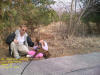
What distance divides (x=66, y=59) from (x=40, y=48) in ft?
3.33

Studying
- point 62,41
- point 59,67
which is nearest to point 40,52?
point 59,67

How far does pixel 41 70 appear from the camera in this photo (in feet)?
13.7

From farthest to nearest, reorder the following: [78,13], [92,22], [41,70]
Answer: [92,22]
[78,13]
[41,70]

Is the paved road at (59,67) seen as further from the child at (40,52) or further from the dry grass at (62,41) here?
the dry grass at (62,41)

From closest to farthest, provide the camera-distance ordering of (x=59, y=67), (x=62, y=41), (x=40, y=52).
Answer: (x=59, y=67) < (x=40, y=52) < (x=62, y=41)

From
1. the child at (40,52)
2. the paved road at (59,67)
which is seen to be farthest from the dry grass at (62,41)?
the paved road at (59,67)

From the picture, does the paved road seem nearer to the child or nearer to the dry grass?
the child

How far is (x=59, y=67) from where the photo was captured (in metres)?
4.48

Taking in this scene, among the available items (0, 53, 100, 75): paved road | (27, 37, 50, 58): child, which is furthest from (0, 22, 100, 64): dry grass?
(0, 53, 100, 75): paved road

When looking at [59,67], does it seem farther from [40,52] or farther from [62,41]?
[62,41]

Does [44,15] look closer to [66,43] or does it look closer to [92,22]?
[66,43]

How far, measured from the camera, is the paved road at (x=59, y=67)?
405 cm

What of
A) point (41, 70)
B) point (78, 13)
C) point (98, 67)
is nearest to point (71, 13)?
point (78, 13)

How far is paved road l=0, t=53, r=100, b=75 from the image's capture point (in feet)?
13.3
